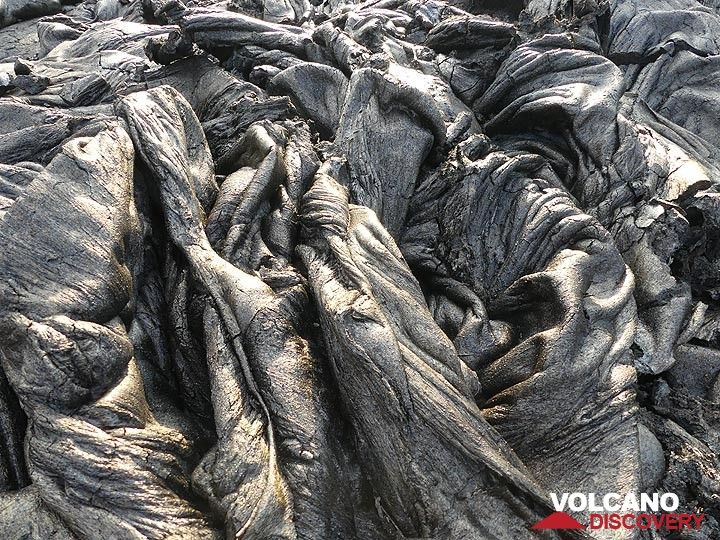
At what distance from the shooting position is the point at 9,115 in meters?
5.18

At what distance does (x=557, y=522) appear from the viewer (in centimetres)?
301

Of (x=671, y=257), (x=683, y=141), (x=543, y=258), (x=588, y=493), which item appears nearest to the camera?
(x=588, y=493)

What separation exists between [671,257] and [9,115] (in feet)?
18.9

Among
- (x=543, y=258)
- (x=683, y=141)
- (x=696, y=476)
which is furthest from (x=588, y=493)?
(x=683, y=141)

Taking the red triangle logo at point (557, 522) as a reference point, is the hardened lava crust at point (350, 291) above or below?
above

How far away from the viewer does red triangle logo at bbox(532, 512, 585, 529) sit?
9.83 ft

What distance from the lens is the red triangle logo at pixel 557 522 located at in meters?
3.00

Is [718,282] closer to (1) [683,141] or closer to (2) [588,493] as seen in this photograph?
(1) [683,141]
